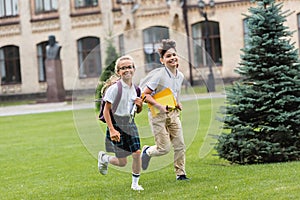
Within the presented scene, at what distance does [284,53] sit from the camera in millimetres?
11391

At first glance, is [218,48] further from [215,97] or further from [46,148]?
[215,97]

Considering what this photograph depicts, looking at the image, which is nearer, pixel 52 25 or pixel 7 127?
pixel 7 127

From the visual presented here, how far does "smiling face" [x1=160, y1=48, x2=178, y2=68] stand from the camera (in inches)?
369

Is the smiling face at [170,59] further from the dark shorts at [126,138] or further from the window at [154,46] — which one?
the dark shorts at [126,138]

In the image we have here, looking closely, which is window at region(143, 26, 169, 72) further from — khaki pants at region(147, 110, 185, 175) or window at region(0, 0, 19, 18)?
window at region(0, 0, 19, 18)

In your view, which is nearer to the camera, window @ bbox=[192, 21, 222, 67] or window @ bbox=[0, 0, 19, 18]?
window @ bbox=[192, 21, 222, 67]

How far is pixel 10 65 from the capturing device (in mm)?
55781

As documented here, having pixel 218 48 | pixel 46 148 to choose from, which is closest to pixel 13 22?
pixel 218 48

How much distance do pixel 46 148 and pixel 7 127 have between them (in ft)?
28.8

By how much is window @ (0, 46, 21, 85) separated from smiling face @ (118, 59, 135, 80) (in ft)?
154

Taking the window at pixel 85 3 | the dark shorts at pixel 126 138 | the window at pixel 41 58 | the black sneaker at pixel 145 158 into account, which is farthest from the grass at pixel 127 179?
the window at pixel 41 58

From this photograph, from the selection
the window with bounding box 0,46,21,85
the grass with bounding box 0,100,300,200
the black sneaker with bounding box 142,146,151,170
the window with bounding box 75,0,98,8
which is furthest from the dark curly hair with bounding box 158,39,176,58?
the window with bounding box 0,46,21,85

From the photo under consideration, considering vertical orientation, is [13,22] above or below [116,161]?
above

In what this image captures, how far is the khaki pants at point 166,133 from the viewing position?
9.25m
